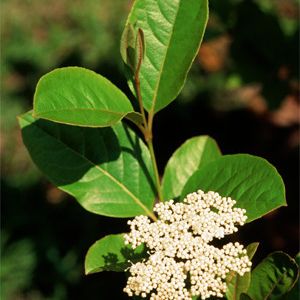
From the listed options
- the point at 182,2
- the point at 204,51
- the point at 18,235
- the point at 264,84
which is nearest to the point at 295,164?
the point at 264,84

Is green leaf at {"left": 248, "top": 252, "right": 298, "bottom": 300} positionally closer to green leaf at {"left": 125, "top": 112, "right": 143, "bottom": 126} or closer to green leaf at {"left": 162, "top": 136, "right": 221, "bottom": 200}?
green leaf at {"left": 162, "top": 136, "right": 221, "bottom": 200}

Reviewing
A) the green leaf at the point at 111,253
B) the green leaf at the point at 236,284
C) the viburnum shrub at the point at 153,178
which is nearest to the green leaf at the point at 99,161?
the viburnum shrub at the point at 153,178

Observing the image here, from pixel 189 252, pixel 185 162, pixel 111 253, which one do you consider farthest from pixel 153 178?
pixel 189 252

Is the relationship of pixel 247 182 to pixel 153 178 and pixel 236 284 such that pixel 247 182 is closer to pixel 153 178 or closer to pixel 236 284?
pixel 236 284

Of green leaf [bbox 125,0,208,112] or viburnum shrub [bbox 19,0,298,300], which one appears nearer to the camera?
viburnum shrub [bbox 19,0,298,300]

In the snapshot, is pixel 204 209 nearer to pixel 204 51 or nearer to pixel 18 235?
pixel 18 235

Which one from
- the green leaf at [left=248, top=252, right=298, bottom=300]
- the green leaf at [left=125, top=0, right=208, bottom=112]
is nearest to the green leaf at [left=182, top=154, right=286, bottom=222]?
the green leaf at [left=248, top=252, right=298, bottom=300]
